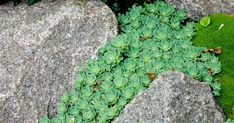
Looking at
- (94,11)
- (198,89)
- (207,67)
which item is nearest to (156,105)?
(198,89)

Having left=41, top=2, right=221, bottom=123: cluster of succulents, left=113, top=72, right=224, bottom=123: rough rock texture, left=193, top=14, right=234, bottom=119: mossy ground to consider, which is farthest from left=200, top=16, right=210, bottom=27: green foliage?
left=113, top=72, right=224, bottom=123: rough rock texture

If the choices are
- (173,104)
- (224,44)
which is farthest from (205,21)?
(173,104)

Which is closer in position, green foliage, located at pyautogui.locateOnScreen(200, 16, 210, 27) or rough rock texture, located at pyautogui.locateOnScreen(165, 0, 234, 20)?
green foliage, located at pyautogui.locateOnScreen(200, 16, 210, 27)

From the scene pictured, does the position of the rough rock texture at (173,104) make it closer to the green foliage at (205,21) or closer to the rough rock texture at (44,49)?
the rough rock texture at (44,49)

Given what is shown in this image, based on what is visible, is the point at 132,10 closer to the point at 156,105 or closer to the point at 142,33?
the point at 142,33

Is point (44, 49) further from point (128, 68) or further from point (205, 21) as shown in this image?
point (205, 21)

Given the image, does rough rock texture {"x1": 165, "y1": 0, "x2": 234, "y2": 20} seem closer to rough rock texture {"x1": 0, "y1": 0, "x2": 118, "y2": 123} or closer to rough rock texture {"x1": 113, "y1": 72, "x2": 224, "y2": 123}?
rough rock texture {"x1": 0, "y1": 0, "x2": 118, "y2": 123}
